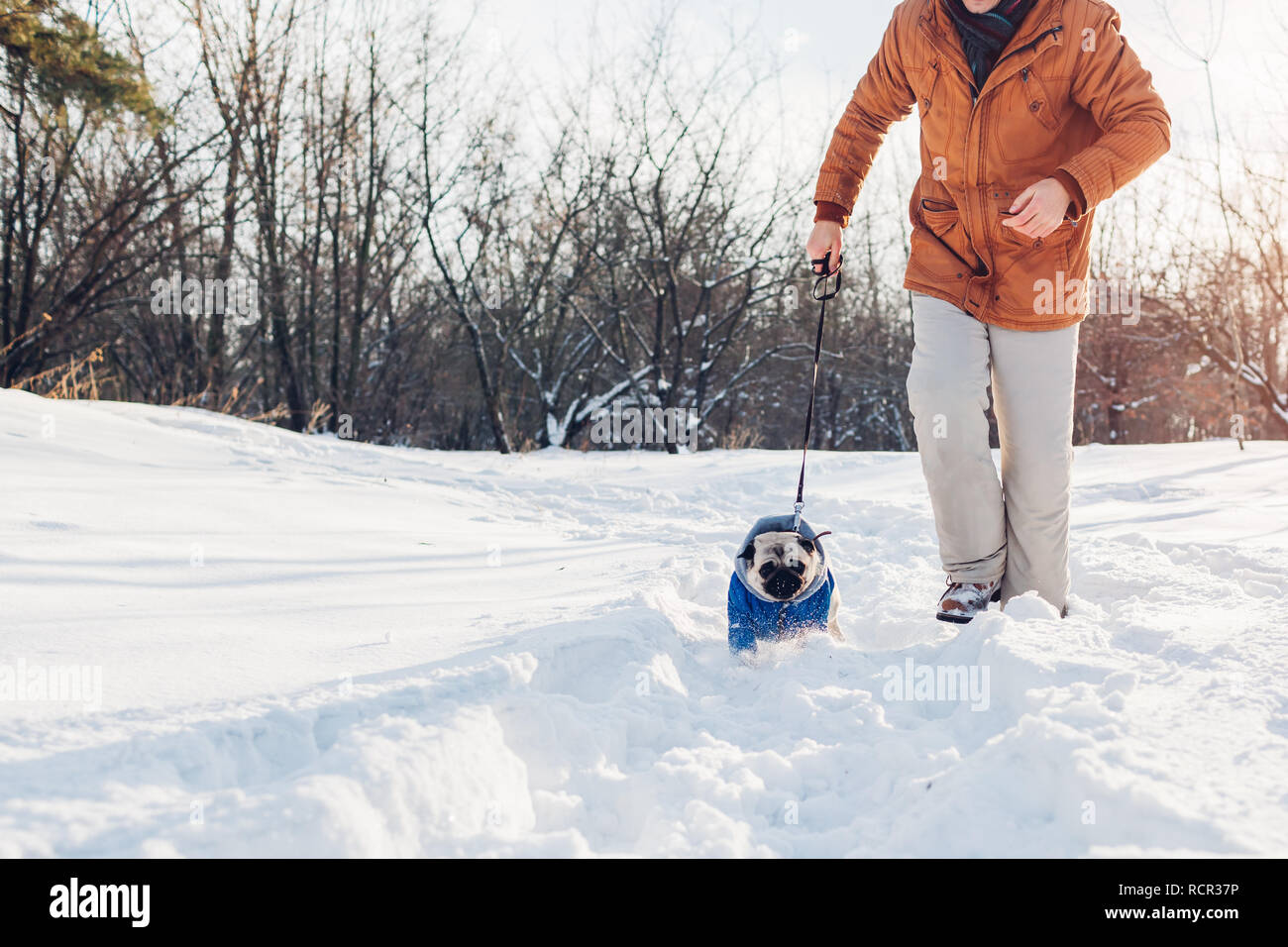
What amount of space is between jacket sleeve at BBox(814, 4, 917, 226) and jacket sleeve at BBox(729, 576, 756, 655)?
147cm

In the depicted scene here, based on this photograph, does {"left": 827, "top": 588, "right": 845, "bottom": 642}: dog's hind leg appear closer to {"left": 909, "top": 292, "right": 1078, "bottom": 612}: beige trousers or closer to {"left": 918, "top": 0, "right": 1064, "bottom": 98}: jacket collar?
{"left": 909, "top": 292, "right": 1078, "bottom": 612}: beige trousers

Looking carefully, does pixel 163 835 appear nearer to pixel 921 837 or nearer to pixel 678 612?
pixel 921 837

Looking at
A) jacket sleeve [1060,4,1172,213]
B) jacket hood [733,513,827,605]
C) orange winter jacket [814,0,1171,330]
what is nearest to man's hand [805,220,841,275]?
orange winter jacket [814,0,1171,330]

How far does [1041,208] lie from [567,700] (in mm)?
1920

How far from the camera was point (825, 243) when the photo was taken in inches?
118

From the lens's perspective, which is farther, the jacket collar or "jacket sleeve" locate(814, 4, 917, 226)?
"jacket sleeve" locate(814, 4, 917, 226)

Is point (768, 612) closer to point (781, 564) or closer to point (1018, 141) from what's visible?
point (781, 564)

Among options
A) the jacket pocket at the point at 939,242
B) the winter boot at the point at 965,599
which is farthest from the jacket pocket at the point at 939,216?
the winter boot at the point at 965,599

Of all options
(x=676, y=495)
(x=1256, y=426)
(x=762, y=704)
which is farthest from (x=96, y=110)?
(x=1256, y=426)

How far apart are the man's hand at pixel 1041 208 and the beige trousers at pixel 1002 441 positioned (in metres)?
0.43


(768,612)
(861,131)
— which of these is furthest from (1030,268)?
(768,612)

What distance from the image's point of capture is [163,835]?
1.24 meters

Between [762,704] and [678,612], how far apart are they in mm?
869

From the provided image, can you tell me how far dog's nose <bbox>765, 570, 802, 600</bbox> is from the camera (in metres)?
2.53
